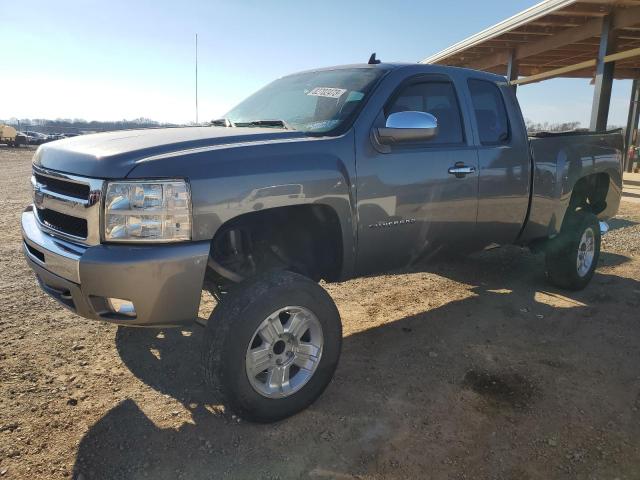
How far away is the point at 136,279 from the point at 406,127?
1.81 meters

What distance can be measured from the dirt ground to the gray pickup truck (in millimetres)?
359

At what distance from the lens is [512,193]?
13.6ft

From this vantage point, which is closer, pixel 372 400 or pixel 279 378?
pixel 279 378

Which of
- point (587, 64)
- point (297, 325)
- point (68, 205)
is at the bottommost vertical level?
point (297, 325)

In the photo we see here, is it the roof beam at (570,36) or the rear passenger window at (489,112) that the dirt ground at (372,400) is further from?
the roof beam at (570,36)

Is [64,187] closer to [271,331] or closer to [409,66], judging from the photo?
[271,331]

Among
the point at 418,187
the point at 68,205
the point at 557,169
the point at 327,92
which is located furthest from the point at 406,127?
the point at 557,169

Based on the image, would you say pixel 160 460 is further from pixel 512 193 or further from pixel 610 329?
pixel 610 329

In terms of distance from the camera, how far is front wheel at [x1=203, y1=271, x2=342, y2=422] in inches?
103

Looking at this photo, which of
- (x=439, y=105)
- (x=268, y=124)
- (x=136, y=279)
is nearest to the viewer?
(x=136, y=279)

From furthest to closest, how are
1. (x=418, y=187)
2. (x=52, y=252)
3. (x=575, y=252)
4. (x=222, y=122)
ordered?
(x=575, y=252) → (x=222, y=122) → (x=418, y=187) → (x=52, y=252)

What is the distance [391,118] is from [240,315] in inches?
60.3

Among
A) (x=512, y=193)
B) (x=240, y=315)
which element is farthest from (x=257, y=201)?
(x=512, y=193)

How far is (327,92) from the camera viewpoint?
11.7 feet
